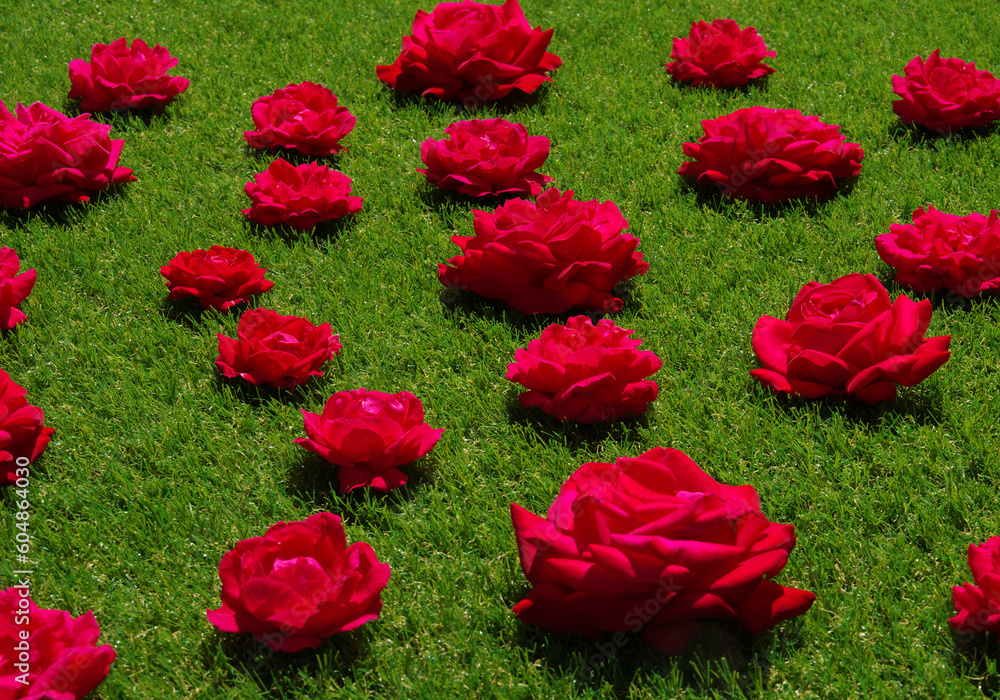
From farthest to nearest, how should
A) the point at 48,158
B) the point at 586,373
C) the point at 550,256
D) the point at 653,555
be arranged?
the point at 48,158
the point at 550,256
the point at 586,373
the point at 653,555

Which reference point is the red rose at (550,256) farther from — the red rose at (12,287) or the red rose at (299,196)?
the red rose at (12,287)

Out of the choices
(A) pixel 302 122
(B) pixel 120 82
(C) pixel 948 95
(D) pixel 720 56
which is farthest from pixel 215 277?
(C) pixel 948 95

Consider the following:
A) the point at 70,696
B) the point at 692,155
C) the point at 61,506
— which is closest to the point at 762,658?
the point at 70,696

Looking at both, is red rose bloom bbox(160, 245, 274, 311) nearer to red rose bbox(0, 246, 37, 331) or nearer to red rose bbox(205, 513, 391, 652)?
red rose bbox(0, 246, 37, 331)

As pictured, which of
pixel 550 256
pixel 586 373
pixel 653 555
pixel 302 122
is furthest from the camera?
pixel 302 122

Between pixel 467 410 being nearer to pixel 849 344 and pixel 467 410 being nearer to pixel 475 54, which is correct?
pixel 849 344

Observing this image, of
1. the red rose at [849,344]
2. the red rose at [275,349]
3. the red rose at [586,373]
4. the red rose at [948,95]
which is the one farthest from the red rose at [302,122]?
the red rose at [948,95]

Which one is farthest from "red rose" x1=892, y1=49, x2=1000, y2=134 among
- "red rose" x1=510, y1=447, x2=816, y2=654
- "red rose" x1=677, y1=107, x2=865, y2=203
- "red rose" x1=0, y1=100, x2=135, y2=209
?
"red rose" x1=0, y1=100, x2=135, y2=209
